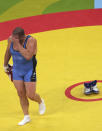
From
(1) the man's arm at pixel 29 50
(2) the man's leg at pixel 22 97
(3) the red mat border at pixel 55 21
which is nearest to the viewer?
(1) the man's arm at pixel 29 50

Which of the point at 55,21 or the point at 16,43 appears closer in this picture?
the point at 16,43

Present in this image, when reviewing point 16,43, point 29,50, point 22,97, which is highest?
point 16,43

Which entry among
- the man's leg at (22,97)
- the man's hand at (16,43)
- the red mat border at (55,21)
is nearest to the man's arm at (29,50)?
the man's hand at (16,43)

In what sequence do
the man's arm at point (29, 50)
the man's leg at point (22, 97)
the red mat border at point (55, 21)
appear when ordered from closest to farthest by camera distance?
the man's arm at point (29, 50) < the man's leg at point (22, 97) < the red mat border at point (55, 21)

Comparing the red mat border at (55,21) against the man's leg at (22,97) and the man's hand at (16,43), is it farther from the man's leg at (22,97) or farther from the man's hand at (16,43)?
the man's hand at (16,43)

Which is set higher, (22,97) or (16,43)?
(16,43)

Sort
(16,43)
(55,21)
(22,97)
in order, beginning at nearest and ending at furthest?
(16,43) < (22,97) < (55,21)

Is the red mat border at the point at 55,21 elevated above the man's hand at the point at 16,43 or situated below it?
above

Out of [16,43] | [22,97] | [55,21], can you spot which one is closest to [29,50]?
[16,43]

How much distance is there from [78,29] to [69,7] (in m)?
→ 1.31

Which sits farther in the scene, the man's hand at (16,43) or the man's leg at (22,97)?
the man's leg at (22,97)

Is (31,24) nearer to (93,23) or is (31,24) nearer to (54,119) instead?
(93,23)

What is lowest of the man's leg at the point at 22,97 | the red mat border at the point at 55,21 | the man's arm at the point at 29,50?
the man's leg at the point at 22,97

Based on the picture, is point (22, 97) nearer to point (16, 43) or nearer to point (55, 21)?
point (16, 43)
